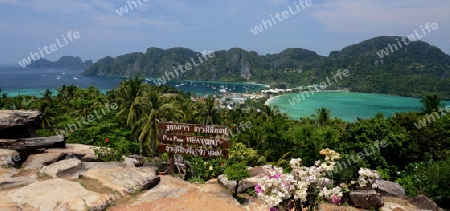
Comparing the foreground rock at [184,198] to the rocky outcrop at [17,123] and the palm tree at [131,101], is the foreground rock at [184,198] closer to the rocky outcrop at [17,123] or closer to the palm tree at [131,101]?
the rocky outcrop at [17,123]

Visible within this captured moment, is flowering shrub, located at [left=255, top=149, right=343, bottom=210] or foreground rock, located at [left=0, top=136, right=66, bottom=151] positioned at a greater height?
foreground rock, located at [left=0, top=136, right=66, bottom=151]

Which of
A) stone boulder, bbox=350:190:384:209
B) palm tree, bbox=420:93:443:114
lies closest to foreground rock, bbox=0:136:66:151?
stone boulder, bbox=350:190:384:209

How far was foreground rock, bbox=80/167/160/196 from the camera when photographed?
9961 mm

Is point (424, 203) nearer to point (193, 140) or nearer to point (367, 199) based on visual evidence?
point (367, 199)

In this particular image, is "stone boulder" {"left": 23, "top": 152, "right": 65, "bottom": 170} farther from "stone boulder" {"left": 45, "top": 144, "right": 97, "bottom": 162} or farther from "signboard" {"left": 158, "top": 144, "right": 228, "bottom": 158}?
"signboard" {"left": 158, "top": 144, "right": 228, "bottom": 158}

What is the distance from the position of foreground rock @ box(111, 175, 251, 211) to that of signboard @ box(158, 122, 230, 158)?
141 centimetres

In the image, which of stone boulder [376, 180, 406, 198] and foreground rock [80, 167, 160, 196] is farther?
stone boulder [376, 180, 406, 198]

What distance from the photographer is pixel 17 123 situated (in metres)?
14.0

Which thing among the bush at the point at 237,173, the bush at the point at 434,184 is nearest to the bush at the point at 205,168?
the bush at the point at 237,173

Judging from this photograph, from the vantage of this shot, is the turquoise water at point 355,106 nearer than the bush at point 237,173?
No

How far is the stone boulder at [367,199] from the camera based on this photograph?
1018 centimetres

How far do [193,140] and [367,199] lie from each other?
692 cm

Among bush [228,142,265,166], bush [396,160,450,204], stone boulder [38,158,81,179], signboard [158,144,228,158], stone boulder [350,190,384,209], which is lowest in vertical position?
bush [396,160,450,204]

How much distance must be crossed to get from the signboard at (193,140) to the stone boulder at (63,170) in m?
3.42
